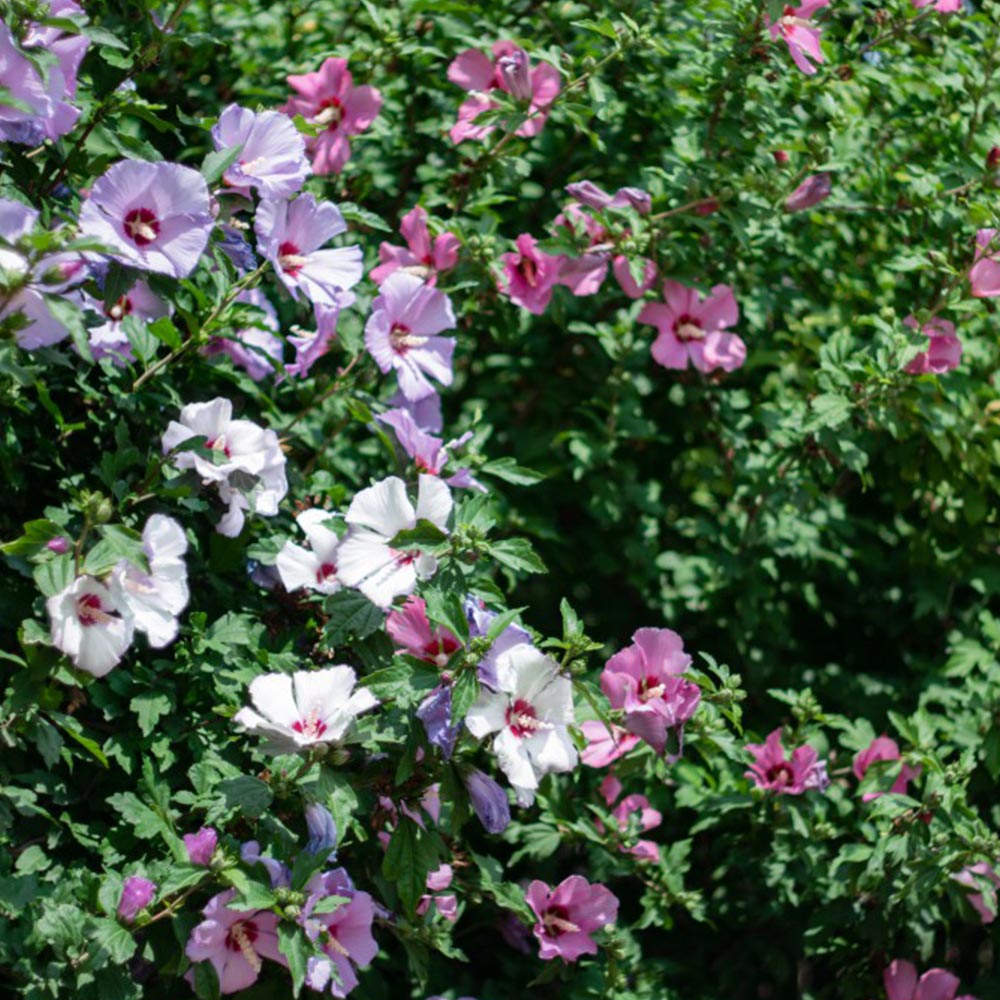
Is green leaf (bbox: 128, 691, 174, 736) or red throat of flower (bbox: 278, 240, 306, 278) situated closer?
green leaf (bbox: 128, 691, 174, 736)

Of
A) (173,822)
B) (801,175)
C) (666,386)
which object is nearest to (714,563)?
(666,386)

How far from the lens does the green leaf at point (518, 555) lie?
5.87 feet

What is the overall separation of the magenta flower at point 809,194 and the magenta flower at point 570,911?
1.18 meters

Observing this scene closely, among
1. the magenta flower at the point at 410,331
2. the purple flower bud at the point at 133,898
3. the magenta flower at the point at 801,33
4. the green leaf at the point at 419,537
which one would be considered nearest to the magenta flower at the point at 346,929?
the purple flower bud at the point at 133,898

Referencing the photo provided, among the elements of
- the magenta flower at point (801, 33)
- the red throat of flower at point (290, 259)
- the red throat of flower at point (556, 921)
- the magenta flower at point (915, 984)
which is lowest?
the magenta flower at point (915, 984)

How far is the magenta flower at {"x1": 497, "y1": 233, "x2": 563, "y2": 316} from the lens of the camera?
2463mm

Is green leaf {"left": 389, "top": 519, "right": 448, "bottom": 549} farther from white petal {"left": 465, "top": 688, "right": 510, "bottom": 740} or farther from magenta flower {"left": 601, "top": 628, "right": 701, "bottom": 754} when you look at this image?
magenta flower {"left": 601, "top": 628, "right": 701, "bottom": 754}

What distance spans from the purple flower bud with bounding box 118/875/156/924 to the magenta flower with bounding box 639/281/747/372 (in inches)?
53.2

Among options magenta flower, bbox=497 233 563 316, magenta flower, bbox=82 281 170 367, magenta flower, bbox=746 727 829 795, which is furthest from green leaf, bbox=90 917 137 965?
magenta flower, bbox=497 233 563 316

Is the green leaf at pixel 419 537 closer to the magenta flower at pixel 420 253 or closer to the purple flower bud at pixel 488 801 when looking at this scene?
the purple flower bud at pixel 488 801

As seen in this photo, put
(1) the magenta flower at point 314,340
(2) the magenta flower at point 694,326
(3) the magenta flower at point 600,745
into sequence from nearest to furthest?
(3) the magenta flower at point 600,745
(1) the magenta flower at point 314,340
(2) the magenta flower at point 694,326

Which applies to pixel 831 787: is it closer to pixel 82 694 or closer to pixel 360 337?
pixel 360 337

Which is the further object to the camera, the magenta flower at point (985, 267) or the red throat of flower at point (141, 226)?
the magenta flower at point (985, 267)

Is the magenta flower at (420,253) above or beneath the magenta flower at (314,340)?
above
